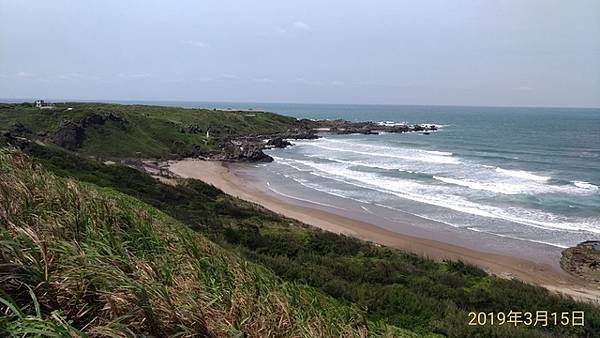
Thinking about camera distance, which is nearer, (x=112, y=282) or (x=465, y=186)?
(x=112, y=282)

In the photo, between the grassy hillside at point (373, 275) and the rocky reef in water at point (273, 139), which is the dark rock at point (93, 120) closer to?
the rocky reef in water at point (273, 139)

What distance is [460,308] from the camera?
1071 cm

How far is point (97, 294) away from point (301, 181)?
36128 mm

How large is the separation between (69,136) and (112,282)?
45.3 meters

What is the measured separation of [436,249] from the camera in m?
21.4

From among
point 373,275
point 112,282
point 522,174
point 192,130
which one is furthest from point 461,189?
→ point 192,130

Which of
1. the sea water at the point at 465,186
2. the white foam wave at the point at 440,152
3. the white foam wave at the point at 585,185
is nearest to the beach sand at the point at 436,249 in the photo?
the sea water at the point at 465,186

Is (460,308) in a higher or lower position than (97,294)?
lower

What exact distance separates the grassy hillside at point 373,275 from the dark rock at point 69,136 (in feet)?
80.6

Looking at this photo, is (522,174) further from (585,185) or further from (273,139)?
(273,139)

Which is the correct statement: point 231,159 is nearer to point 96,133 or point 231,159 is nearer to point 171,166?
point 171,166

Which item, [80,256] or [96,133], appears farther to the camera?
[96,133]

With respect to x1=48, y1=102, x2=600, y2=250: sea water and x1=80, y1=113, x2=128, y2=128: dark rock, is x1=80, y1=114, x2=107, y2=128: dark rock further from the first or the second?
x1=48, y1=102, x2=600, y2=250: sea water

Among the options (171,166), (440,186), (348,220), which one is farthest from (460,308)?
(171,166)
